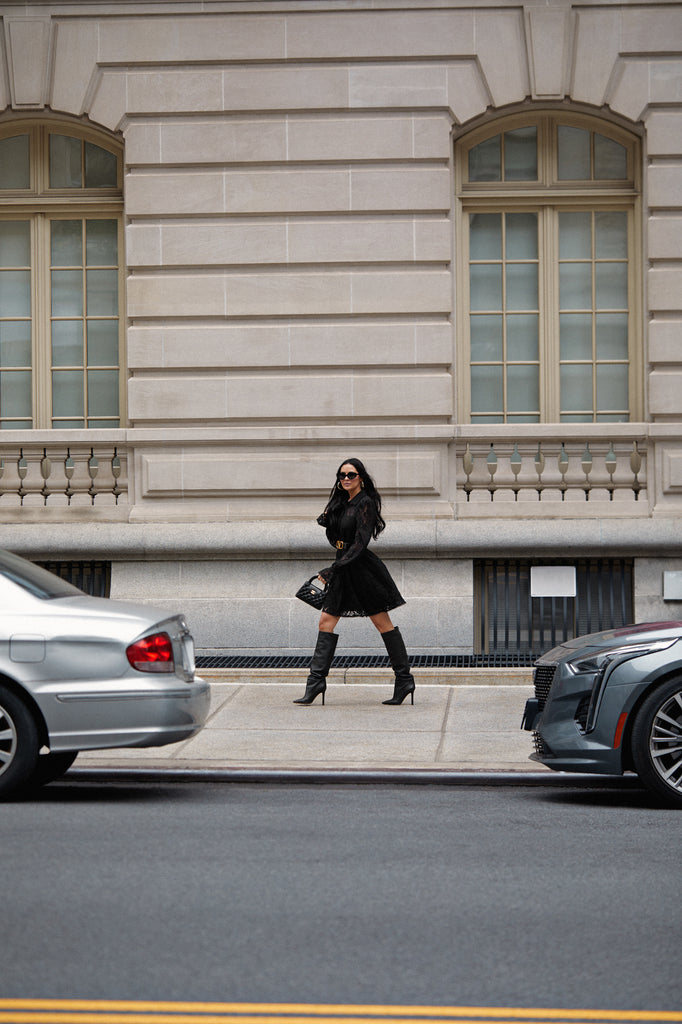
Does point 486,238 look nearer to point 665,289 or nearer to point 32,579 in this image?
point 665,289


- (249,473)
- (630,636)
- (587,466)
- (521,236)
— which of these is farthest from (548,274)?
(630,636)

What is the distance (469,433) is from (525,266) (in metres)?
2.25

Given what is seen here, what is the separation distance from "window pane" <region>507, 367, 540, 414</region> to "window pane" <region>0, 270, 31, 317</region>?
5597 millimetres

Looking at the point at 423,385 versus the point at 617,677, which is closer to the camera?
the point at 617,677

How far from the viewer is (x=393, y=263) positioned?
48.1ft

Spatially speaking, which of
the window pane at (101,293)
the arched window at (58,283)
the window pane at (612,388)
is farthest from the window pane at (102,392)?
the window pane at (612,388)

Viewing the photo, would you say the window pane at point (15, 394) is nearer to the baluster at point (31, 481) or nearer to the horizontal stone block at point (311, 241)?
the baluster at point (31, 481)

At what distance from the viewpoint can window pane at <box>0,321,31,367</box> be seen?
15.7 m

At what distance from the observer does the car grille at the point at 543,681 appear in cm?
850

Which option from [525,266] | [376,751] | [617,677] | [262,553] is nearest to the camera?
[617,677]

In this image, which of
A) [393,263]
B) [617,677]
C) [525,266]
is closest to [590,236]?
[525,266]

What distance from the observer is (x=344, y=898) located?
5672mm

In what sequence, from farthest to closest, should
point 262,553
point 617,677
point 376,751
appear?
point 262,553 < point 376,751 < point 617,677

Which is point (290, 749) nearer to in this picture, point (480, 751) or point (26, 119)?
point (480, 751)
